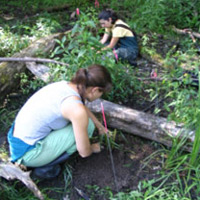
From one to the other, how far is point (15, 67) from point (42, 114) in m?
1.29

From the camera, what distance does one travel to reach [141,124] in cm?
216

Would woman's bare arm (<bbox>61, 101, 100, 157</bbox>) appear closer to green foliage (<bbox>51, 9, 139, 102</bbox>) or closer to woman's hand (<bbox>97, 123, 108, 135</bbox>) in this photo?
woman's hand (<bbox>97, 123, 108, 135</bbox>)

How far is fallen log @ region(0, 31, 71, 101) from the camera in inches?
108

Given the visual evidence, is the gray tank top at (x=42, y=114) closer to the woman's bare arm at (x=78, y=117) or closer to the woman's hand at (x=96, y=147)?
the woman's bare arm at (x=78, y=117)

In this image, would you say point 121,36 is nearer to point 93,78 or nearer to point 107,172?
point 93,78

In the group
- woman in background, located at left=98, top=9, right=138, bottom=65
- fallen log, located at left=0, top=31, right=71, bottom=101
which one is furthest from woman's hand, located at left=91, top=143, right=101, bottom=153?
woman in background, located at left=98, top=9, right=138, bottom=65

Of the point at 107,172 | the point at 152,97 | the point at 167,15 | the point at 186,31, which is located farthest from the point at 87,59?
the point at 167,15

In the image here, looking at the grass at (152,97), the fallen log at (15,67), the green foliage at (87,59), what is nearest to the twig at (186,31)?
the grass at (152,97)

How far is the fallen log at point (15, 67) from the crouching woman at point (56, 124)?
3.16 feet

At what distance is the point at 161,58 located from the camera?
350cm


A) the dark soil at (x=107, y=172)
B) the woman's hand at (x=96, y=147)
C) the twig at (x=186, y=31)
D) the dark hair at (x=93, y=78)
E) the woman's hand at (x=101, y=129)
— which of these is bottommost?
the dark soil at (x=107, y=172)

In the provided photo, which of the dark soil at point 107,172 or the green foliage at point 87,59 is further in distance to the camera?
the green foliage at point 87,59

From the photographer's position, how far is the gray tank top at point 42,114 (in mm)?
1813

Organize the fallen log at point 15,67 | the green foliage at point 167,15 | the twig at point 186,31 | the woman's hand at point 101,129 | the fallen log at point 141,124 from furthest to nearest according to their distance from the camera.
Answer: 1. the green foliage at point 167,15
2. the twig at point 186,31
3. the fallen log at point 15,67
4. the woman's hand at point 101,129
5. the fallen log at point 141,124
